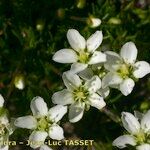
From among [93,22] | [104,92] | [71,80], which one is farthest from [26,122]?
[93,22]

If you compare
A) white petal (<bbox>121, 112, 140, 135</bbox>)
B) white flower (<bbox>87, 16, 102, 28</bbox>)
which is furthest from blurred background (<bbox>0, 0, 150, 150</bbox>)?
white petal (<bbox>121, 112, 140, 135</bbox>)

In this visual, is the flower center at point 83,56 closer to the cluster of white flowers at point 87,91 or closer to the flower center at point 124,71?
→ the cluster of white flowers at point 87,91

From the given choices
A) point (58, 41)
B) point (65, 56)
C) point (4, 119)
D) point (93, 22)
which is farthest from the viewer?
point (58, 41)

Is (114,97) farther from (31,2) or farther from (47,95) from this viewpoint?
(31,2)

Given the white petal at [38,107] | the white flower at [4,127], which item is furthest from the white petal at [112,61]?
the white flower at [4,127]

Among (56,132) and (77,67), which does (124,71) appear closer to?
(77,67)

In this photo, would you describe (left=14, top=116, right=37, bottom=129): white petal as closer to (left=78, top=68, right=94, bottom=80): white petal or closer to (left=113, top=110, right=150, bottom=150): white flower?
(left=78, top=68, right=94, bottom=80): white petal
